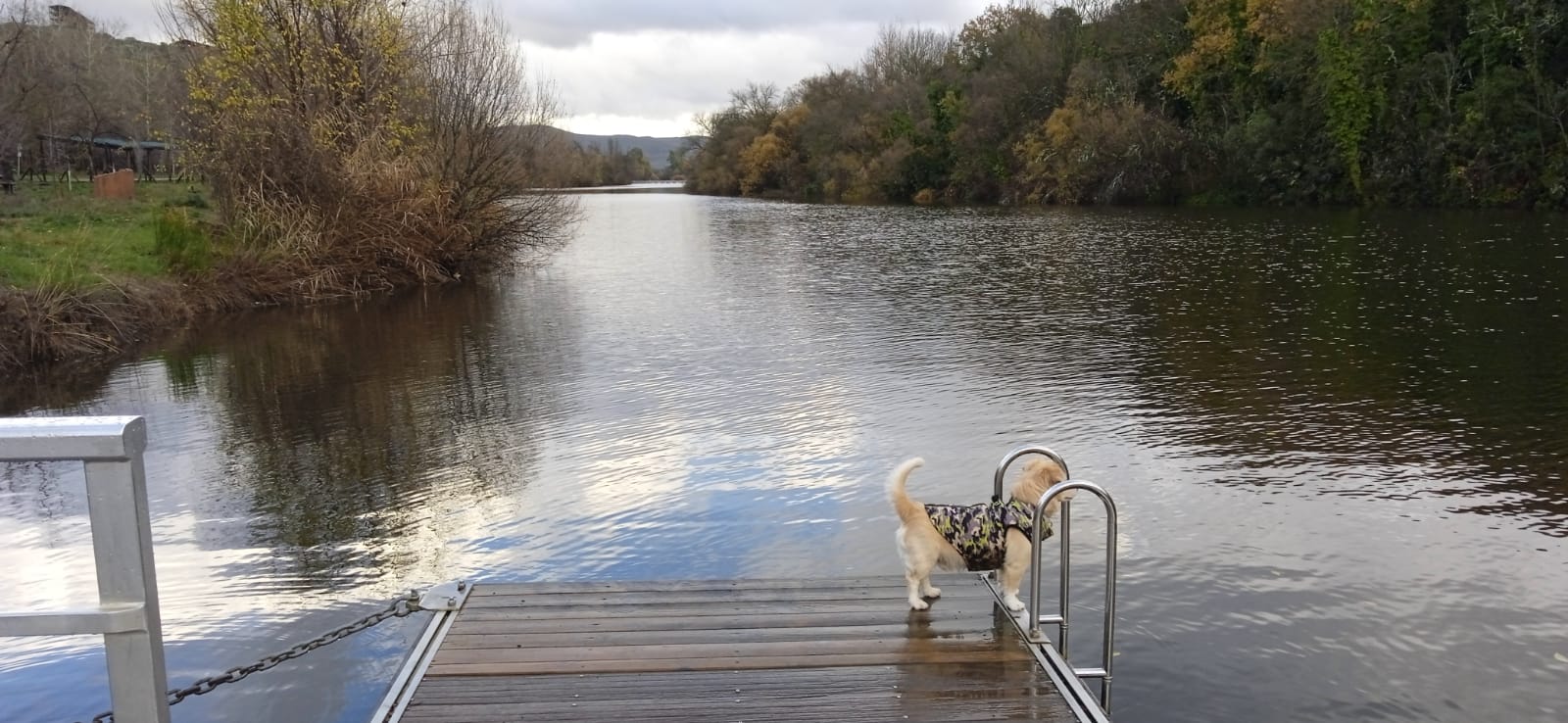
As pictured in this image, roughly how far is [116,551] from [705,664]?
2659 mm

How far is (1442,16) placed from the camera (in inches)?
1654

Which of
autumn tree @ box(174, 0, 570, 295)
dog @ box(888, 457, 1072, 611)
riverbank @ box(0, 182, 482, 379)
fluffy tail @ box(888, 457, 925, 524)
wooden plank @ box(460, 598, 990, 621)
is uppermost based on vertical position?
autumn tree @ box(174, 0, 570, 295)

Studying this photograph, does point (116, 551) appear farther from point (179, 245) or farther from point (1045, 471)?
point (179, 245)

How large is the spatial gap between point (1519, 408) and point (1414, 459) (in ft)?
7.98

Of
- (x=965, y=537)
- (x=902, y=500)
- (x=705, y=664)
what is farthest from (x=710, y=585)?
(x=965, y=537)

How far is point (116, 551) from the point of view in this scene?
257 cm

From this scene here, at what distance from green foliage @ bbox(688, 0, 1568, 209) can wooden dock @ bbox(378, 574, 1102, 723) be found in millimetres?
42602

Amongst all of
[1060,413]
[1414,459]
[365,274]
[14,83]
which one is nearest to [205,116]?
[365,274]

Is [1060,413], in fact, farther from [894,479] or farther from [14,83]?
[14,83]

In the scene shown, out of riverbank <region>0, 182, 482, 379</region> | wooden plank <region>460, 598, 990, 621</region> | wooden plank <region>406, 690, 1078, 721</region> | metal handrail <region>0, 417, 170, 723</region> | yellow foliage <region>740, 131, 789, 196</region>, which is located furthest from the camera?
yellow foliage <region>740, 131, 789, 196</region>

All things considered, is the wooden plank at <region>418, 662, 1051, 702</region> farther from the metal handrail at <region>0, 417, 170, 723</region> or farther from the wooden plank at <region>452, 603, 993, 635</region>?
the metal handrail at <region>0, 417, 170, 723</region>

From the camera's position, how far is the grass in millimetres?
16723

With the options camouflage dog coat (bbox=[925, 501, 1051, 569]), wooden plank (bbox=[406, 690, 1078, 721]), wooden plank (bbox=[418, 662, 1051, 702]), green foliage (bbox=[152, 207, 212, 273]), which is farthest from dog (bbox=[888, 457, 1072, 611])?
green foliage (bbox=[152, 207, 212, 273])

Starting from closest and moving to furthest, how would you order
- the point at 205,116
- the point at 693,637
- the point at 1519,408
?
1. the point at 693,637
2. the point at 1519,408
3. the point at 205,116
